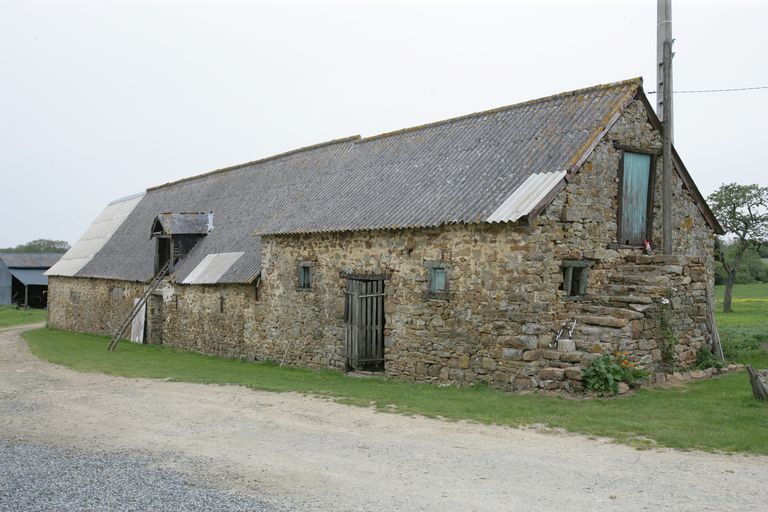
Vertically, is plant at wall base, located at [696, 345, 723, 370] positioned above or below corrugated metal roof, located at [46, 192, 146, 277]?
below

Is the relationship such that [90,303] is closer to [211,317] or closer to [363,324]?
[211,317]

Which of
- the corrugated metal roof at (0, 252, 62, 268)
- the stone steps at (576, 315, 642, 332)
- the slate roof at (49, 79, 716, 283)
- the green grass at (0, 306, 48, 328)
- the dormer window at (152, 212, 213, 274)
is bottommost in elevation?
the green grass at (0, 306, 48, 328)

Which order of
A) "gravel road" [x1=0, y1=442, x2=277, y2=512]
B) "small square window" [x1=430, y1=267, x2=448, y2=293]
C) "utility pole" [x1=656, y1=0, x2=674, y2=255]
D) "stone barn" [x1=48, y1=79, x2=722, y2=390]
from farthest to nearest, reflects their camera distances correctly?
1. "utility pole" [x1=656, y1=0, x2=674, y2=255]
2. "small square window" [x1=430, y1=267, x2=448, y2=293]
3. "stone barn" [x1=48, y1=79, x2=722, y2=390]
4. "gravel road" [x1=0, y1=442, x2=277, y2=512]

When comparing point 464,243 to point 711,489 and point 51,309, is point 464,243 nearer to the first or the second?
point 711,489

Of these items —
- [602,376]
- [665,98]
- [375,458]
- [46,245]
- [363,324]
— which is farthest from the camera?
[46,245]

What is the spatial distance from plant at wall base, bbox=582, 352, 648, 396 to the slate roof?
10.1 ft

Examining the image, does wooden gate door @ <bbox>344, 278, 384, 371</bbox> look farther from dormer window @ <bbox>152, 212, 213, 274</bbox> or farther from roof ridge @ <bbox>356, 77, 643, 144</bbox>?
dormer window @ <bbox>152, 212, 213, 274</bbox>

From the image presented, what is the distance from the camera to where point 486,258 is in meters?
13.6

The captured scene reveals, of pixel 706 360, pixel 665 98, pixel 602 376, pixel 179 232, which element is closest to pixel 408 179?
pixel 665 98

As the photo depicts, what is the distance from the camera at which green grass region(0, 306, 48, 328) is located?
40.1m

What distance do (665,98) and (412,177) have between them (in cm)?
618

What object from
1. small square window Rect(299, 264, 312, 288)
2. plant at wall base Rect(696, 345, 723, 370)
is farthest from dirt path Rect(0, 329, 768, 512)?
plant at wall base Rect(696, 345, 723, 370)

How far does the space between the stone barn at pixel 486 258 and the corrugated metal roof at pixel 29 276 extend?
35698 millimetres

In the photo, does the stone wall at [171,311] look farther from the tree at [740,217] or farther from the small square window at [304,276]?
the tree at [740,217]
